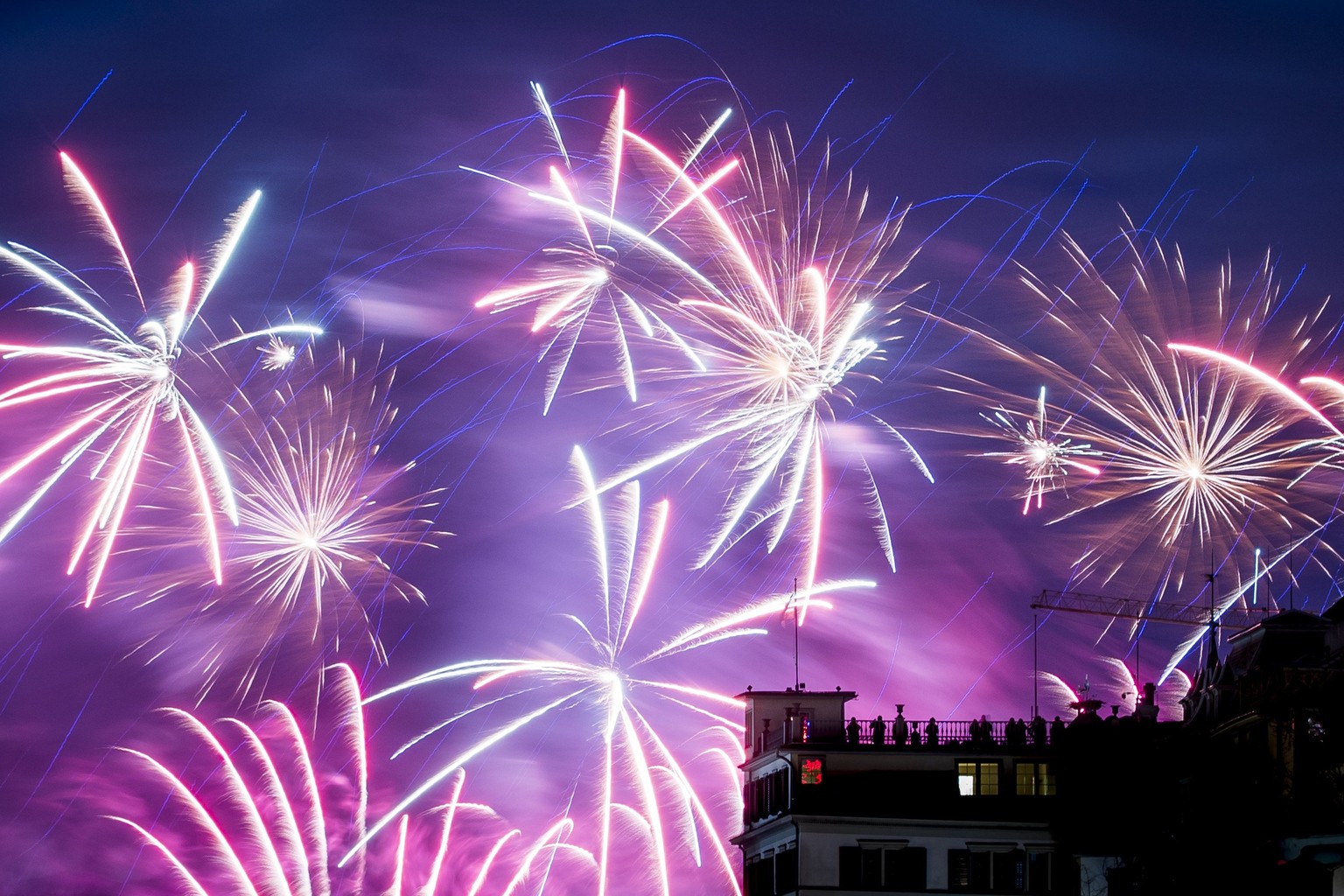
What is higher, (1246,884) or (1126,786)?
(1126,786)

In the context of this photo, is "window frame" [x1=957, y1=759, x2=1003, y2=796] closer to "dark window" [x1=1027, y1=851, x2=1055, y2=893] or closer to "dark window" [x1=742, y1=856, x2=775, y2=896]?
"dark window" [x1=1027, y1=851, x2=1055, y2=893]

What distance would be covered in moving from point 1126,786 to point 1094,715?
406 centimetres

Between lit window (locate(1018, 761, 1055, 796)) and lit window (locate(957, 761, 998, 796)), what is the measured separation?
985mm

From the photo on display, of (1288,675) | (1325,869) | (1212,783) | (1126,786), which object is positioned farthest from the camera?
(1126,786)

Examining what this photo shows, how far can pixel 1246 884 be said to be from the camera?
231 ft

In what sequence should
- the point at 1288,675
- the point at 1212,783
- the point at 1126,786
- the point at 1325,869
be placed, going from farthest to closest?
the point at 1126,786
the point at 1212,783
the point at 1288,675
the point at 1325,869

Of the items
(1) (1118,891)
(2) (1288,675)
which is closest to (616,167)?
(2) (1288,675)

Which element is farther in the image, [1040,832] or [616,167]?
[1040,832]

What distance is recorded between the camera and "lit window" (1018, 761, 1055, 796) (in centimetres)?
8375

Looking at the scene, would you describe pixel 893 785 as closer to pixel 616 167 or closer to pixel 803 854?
pixel 803 854

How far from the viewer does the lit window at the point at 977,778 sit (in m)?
83.8

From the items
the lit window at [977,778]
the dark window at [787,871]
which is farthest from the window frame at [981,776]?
the dark window at [787,871]

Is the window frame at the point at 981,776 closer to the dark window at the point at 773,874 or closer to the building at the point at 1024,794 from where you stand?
the building at the point at 1024,794

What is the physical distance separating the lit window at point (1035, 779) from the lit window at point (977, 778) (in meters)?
0.99
